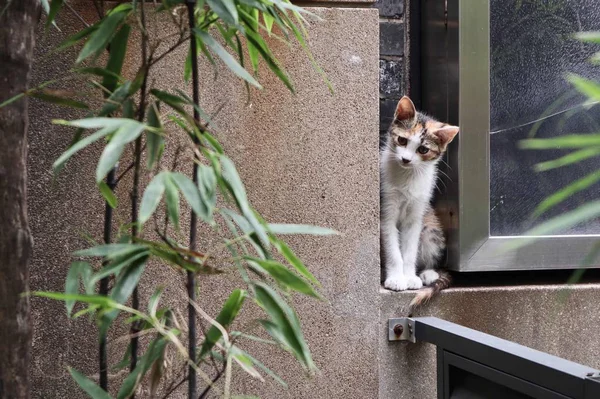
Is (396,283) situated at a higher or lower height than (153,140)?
lower

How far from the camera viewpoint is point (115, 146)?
93 centimetres

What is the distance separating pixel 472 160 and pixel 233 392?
963 mm

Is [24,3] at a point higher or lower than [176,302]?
higher

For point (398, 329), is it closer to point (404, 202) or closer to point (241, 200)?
point (404, 202)

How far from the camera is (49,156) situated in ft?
5.94

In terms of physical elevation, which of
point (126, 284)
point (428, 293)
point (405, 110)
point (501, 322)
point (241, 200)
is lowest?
point (501, 322)

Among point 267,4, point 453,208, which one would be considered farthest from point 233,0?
point 453,208

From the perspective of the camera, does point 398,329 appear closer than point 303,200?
No

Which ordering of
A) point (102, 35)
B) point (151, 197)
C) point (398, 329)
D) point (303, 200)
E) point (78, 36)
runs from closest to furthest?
point (151, 197) < point (102, 35) < point (78, 36) < point (303, 200) < point (398, 329)

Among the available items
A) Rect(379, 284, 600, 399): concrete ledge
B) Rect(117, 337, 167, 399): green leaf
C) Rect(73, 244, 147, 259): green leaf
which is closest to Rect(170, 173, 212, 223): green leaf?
Rect(73, 244, 147, 259): green leaf

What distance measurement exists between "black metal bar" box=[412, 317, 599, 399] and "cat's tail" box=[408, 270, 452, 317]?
12 centimetres

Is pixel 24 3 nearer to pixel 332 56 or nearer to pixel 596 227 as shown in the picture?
pixel 332 56

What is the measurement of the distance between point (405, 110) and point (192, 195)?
1.35 meters

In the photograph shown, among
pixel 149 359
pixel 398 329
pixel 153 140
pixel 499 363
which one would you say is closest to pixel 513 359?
pixel 499 363
